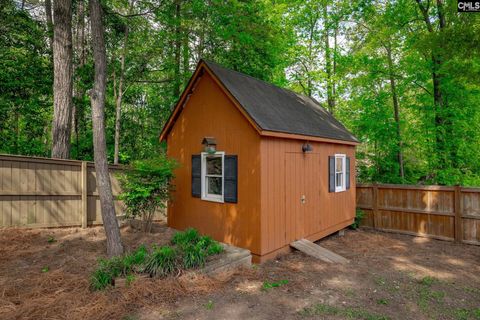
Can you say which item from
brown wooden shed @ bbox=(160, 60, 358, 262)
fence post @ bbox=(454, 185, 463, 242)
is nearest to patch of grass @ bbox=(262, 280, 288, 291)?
brown wooden shed @ bbox=(160, 60, 358, 262)

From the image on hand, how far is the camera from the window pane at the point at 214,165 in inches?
277

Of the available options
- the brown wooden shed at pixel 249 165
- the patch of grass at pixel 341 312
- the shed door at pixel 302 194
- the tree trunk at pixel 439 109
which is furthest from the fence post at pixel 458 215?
the patch of grass at pixel 341 312

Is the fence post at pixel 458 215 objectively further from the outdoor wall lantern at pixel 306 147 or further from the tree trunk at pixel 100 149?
the tree trunk at pixel 100 149

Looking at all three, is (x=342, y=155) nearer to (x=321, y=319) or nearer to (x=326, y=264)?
(x=326, y=264)

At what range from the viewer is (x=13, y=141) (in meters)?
11.5

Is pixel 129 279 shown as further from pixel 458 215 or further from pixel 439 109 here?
pixel 439 109

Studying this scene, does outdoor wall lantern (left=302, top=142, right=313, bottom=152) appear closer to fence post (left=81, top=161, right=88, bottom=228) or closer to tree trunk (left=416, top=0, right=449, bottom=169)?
fence post (left=81, top=161, right=88, bottom=228)

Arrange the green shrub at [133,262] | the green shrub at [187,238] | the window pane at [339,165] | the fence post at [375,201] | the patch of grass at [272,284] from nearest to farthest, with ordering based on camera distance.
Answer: the green shrub at [133,262]
the patch of grass at [272,284]
the green shrub at [187,238]
the window pane at [339,165]
the fence post at [375,201]

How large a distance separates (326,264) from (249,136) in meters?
3.39

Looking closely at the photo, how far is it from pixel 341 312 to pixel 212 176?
410cm

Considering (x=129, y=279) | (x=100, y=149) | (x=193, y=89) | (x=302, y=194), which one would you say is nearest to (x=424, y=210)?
(x=302, y=194)

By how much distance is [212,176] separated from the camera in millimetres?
7059

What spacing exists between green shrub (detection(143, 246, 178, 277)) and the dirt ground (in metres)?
0.18

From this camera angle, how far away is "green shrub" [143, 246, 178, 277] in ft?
15.3
